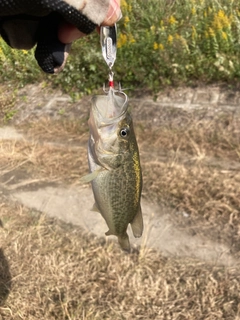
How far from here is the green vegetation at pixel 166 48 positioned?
4.52 m

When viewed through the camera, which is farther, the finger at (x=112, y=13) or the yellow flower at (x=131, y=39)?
the yellow flower at (x=131, y=39)

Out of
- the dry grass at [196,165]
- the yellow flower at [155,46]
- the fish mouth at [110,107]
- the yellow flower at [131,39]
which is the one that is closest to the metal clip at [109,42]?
the fish mouth at [110,107]

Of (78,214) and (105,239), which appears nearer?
(105,239)

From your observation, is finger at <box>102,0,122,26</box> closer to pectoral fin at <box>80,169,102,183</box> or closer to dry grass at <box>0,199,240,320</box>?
pectoral fin at <box>80,169,102,183</box>

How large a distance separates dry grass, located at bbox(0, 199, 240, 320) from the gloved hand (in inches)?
66.7

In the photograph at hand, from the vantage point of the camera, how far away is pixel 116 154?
6.07ft

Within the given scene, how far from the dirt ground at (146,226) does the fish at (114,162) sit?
3.20 ft

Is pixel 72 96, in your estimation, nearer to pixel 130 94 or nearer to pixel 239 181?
pixel 130 94

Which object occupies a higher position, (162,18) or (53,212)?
(162,18)

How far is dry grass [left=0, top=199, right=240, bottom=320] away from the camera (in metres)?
2.71

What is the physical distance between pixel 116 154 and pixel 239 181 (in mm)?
1853

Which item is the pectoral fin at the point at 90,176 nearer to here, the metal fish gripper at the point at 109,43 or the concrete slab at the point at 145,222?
the metal fish gripper at the point at 109,43

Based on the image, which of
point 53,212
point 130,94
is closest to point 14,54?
point 130,94

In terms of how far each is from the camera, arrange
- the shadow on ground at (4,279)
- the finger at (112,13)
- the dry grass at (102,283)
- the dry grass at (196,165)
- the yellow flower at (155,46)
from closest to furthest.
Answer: the finger at (112,13) → the dry grass at (102,283) → the shadow on ground at (4,279) → the dry grass at (196,165) → the yellow flower at (155,46)
